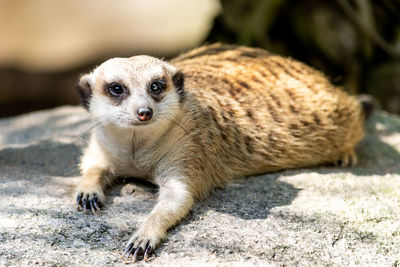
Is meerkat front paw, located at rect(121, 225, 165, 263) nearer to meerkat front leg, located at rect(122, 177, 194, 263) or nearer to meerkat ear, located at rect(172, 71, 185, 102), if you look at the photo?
meerkat front leg, located at rect(122, 177, 194, 263)

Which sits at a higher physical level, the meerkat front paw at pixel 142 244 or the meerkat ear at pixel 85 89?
the meerkat ear at pixel 85 89

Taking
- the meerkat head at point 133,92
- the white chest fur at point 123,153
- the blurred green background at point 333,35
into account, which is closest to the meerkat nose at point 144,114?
the meerkat head at point 133,92

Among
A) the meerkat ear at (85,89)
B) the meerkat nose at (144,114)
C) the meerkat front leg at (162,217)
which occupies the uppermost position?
the meerkat nose at (144,114)

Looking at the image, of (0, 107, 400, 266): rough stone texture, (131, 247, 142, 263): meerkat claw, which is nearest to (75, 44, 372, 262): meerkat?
(131, 247, 142, 263): meerkat claw

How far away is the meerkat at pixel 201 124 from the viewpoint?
331 centimetres

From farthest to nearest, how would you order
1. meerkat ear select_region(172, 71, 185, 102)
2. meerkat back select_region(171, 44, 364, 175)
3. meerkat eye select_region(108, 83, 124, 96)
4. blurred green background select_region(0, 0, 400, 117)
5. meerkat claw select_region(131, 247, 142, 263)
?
blurred green background select_region(0, 0, 400, 117) → meerkat back select_region(171, 44, 364, 175) → meerkat ear select_region(172, 71, 185, 102) → meerkat eye select_region(108, 83, 124, 96) → meerkat claw select_region(131, 247, 142, 263)

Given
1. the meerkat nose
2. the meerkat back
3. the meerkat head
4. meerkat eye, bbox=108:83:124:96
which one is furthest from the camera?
the meerkat back

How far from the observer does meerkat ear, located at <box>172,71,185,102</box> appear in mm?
3559

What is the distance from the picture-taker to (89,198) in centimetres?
330

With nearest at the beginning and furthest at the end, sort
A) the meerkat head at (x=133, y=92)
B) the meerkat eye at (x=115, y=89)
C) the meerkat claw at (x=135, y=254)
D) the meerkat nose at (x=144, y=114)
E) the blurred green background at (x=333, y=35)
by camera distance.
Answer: the meerkat claw at (x=135, y=254)
the meerkat nose at (x=144, y=114)
the meerkat head at (x=133, y=92)
the meerkat eye at (x=115, y=89)
the blurred green background at (x=333, y=35)

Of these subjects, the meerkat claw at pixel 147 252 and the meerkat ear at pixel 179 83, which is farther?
the meerkat ear at pixel 179 83

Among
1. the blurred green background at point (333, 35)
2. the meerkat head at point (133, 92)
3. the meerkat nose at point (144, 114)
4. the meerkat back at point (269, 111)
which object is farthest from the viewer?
the blurred green background at point (333, 35)

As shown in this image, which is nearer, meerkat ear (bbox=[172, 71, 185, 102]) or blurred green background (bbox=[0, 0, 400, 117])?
meerkat ear (bbox=[172, 71, 185, 102])

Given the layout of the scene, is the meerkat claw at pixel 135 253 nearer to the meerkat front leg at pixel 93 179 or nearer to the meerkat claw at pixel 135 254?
the meerkat claw at pixel 135 254
